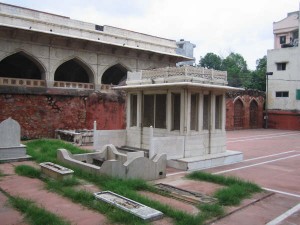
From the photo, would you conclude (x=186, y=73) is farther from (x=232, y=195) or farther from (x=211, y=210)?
(x=211, y=210)

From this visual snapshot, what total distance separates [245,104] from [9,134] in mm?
21654

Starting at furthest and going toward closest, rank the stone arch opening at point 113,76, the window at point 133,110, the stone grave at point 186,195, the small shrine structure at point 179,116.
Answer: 1. the stone arch opening at point 113,76
2. the window at point 133,110
3. the small shrine structure at point 179,116
4. the stone grave at point 186,195

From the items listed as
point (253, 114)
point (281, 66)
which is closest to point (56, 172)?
point (253, 114)

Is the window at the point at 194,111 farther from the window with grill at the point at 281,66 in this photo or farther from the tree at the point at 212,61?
the tree at the point at 212,61

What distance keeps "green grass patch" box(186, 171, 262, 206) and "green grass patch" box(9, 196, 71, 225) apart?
9.09ft

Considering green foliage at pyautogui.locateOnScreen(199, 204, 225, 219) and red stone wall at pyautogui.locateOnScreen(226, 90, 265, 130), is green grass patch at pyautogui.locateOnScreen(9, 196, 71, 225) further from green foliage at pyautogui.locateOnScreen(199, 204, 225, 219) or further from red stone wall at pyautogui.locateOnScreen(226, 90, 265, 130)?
red stone wall at pyautogui.locateOnScreen(226, 90, 265, 130)

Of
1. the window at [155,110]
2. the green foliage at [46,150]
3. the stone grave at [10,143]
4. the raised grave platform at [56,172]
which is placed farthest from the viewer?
the window at [155,110]

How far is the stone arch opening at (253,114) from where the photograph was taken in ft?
92.2

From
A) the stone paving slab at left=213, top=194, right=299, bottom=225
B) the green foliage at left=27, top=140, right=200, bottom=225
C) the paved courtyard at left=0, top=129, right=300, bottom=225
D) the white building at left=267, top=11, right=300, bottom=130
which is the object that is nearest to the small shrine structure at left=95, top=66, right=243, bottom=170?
the paved courtyard at left=0, top=129, right=300, bottom=225

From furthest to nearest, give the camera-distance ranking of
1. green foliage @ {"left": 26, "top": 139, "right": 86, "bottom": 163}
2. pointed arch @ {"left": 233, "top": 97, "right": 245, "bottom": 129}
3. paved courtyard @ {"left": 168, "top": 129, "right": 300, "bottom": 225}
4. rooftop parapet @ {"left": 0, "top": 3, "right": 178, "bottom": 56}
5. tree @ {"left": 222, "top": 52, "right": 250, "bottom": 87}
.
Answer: tree @ {"left": 222, "top": 52, "right": 250, "bottom": 87}
pointed arch @ {"left": 233, "top": 97, "right": 245, "bottom": 129}
rooftop parapet @ {"left": 0, "top": 3, "right": 178, "bottom": 56}
green foliage @ {"left": 26, "top": 139, "right": 86, "bottom": 163}
paved courtyard @ {"left": 168, "top": 129, "right": 300, "bottom": 225}

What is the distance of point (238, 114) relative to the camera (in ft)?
86.7

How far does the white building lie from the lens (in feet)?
91.1

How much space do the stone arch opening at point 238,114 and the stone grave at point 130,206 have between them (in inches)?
867

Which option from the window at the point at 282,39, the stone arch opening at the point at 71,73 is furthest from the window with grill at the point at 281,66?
the stone arch opening at the point at 71,73
